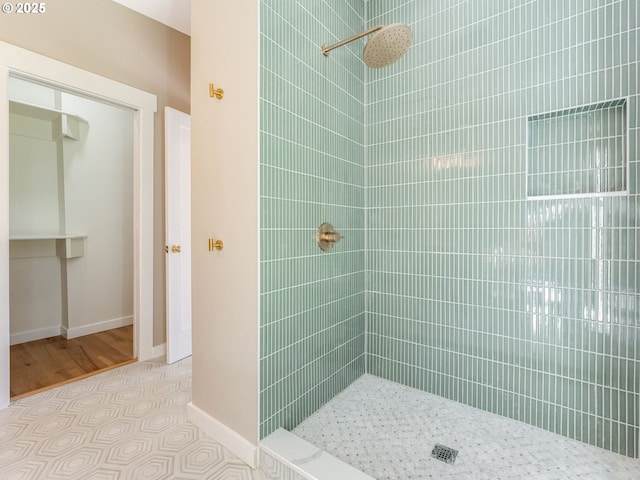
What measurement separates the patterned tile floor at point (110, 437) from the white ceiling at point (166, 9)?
258cm

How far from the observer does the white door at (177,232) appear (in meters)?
2.32

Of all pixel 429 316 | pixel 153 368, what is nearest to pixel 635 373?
pixel 429 316

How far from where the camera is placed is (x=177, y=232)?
2.39 metres

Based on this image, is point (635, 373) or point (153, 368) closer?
point (635, 373)

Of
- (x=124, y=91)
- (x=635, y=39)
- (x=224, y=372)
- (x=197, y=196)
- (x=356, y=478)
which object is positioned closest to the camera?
(x=356, y=478)

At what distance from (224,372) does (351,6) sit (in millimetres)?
2184

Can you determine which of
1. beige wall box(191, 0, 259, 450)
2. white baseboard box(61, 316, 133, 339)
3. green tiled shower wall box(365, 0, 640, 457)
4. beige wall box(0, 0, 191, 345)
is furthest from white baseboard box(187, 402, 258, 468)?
white baseboard box(61, 316, 133, 339)

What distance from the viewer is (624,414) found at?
1.34 metres

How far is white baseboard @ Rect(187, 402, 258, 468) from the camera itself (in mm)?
1354

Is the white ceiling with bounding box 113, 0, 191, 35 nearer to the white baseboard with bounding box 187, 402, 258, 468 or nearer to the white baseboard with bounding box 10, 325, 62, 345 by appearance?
the white baseboard with bounding box 187, 402, 258, 468

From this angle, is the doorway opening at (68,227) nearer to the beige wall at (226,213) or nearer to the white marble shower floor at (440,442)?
the beige wall at (226,213)

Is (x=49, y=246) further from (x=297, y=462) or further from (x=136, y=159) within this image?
(x=297, y=462)

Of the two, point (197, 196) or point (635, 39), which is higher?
point (635, 39)

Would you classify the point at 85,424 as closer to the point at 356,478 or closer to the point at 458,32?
the point at 356,478
